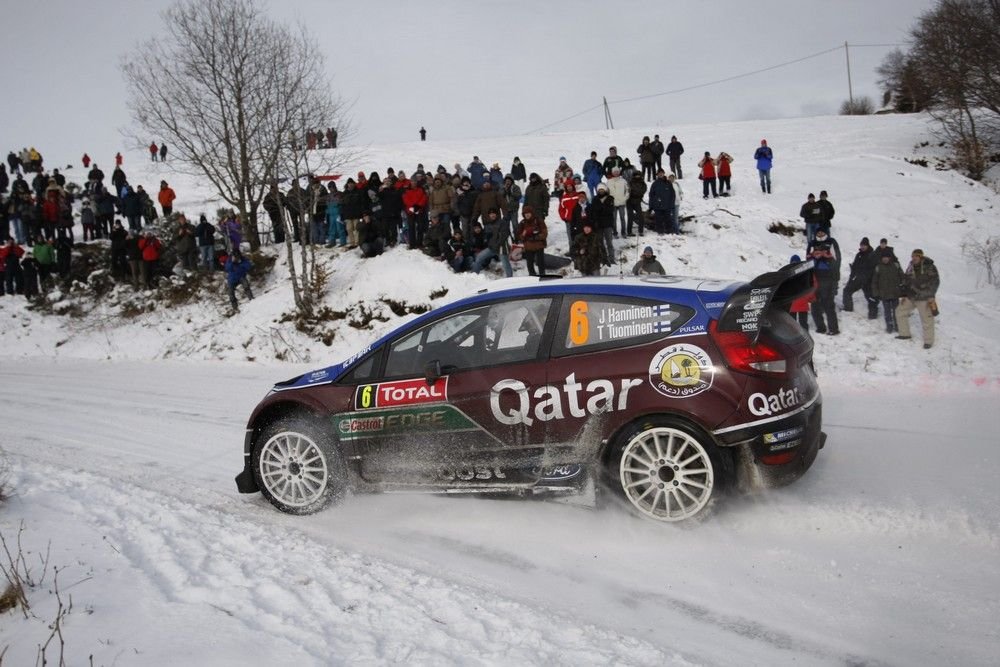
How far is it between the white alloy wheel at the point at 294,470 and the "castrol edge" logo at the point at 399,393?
588 millimetres

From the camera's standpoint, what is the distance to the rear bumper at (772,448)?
4.86 m

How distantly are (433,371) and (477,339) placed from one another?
0.42 m

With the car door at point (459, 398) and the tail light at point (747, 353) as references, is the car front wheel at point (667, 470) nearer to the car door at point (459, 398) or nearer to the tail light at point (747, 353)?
the tail light at point (747, 353)

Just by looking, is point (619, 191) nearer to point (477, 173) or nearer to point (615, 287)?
point (477, 173)

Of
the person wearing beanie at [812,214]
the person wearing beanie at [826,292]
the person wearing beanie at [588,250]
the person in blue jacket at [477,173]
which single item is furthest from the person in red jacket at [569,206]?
the person wearing beanie at [812,214]

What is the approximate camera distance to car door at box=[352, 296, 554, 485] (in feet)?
17.7

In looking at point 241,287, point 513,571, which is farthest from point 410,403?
point 241,287

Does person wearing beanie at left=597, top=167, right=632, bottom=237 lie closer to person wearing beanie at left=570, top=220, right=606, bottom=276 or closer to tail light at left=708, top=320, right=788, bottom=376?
person wearing beanie at left=570, top=220, right=606, bottom=276

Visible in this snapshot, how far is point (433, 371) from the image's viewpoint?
220 inches

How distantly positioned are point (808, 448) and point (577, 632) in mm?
2317

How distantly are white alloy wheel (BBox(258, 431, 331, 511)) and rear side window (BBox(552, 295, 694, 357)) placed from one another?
2.23 m

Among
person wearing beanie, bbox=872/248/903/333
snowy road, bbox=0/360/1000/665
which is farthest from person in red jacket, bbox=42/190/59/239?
person wearing beanie, bbox=872/248/903/333

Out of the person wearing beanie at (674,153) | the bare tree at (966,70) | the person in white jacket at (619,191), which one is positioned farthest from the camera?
the bare tree at (966,70)

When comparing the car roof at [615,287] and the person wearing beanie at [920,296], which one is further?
the person wearing beanie at [920,296]
